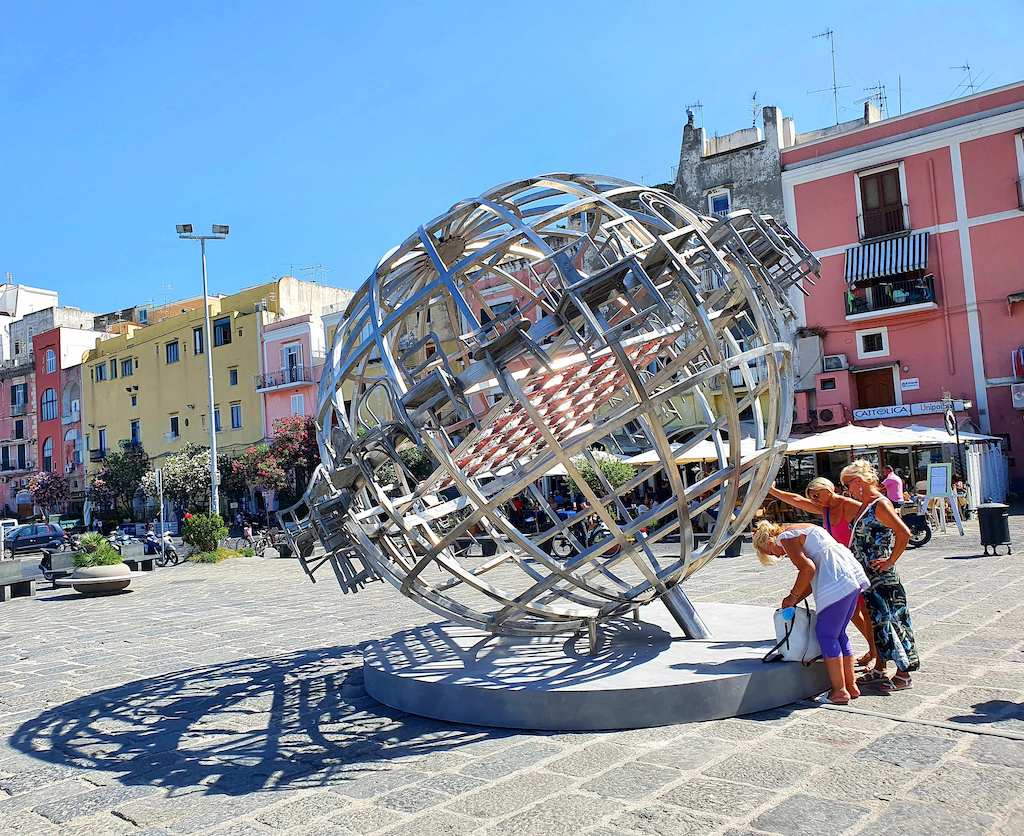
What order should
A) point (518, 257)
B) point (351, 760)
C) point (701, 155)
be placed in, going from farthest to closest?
point (701, 155)
point (518, 257)
point (351, 760)

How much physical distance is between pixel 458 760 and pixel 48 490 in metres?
51.7

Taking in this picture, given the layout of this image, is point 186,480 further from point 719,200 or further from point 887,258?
point 887,258

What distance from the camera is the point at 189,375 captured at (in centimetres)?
4638

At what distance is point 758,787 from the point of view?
4.36 meters

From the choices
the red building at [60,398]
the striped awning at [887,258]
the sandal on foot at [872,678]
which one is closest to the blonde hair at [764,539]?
the sandal on foot at [872,678]

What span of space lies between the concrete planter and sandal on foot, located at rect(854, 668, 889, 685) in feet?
42.5

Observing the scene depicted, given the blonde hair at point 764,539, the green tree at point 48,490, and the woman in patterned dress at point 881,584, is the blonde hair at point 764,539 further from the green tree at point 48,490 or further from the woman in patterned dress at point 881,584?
the green tree at point 48,490

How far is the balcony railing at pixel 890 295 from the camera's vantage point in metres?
26.8

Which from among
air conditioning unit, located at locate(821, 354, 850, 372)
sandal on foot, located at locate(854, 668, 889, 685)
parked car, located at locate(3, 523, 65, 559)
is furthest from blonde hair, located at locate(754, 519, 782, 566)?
parked car, located at locate(3, 523, 65, 559)

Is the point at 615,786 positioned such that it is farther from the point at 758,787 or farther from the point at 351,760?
the point at 351,760

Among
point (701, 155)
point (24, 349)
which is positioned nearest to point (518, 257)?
point (701, 155)

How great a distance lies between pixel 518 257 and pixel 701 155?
26191mm

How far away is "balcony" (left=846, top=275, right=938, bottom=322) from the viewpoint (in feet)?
88.0

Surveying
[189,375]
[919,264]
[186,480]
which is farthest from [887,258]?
[189,375]
